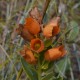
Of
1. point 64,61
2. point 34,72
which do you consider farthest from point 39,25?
point 64,61

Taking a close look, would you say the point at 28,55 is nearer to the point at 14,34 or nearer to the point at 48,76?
the point at 48,76

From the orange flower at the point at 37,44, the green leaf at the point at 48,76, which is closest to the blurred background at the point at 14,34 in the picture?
the green leaf at the point at 48,76

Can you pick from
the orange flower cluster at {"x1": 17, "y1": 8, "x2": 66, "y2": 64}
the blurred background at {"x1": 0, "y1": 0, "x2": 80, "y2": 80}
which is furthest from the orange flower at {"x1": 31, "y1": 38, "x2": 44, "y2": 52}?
the blurred background at {"x1": 0, "y1": 0, "x2": 80, "y2": 80}

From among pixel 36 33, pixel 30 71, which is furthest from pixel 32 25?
pixel 30 71

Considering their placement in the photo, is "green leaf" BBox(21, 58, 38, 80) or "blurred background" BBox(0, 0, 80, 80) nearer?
"green leaf" BBox(21, 58, 38, 80)

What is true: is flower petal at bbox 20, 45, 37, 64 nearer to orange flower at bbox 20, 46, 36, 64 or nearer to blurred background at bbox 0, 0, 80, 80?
orange flower at bbox 20, 46, 36, 64

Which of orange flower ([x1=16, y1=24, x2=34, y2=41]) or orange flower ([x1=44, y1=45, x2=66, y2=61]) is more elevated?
orange flower ([x1=16, y1=24, x2=34, y2=41])

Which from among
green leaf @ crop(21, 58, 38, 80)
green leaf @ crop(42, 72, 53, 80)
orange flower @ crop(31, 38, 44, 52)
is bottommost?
green leaf @ crop(42, 72, 53, 80)

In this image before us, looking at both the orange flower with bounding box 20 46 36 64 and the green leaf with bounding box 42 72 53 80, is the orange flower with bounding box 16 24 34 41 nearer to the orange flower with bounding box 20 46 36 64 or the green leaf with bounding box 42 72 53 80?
the orange flower with bounding box 20 46 36 64
